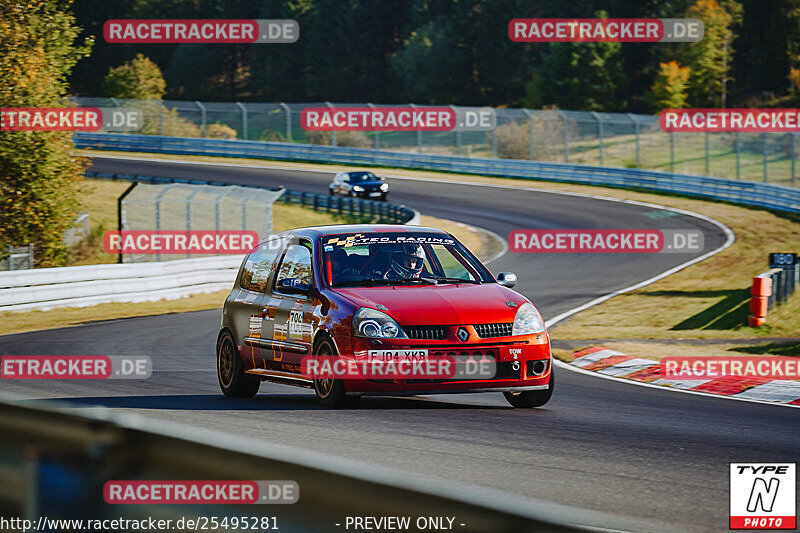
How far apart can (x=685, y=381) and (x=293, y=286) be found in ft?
16.0

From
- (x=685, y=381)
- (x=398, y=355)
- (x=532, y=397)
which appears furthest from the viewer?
(x=685, y=381)

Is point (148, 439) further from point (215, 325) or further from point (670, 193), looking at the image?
point (670, 193)

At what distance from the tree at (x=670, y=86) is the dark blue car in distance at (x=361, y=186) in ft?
120

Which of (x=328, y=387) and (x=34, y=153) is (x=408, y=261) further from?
(x=34, y=153)

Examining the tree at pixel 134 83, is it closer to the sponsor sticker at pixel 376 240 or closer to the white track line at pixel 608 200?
the white track line at pixel 608 200

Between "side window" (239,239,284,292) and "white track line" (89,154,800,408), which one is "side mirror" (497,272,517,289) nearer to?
"side window" (239,239,284,292)

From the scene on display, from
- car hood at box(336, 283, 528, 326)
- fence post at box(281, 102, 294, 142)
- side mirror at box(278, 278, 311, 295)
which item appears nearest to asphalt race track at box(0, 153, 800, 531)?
car hood at box(336, 283, 528, 326)

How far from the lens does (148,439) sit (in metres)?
3.96

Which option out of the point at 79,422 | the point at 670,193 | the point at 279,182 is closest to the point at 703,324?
the point at 79,422

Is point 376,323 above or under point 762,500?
above

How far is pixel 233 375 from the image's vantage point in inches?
432

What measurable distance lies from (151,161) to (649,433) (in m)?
55.2

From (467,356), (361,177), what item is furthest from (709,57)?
(467,356)

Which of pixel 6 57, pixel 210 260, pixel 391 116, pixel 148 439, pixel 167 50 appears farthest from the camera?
pixel 167 50
